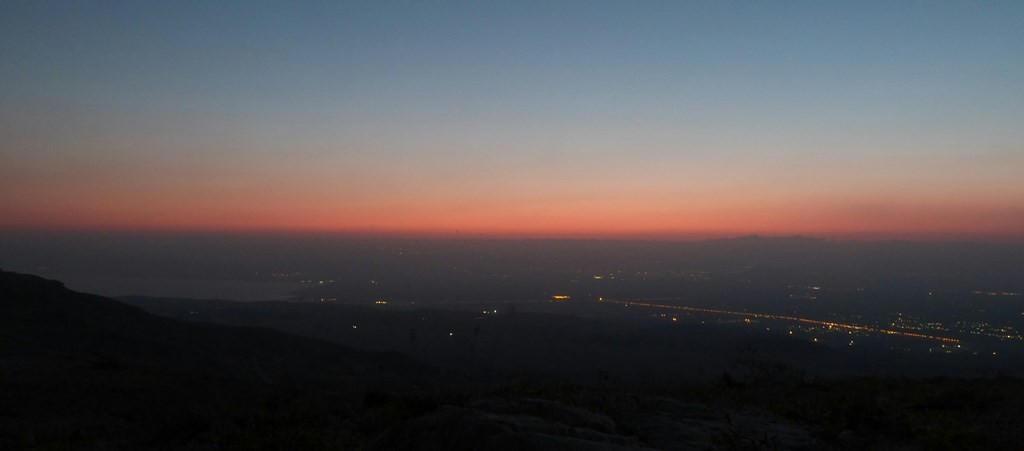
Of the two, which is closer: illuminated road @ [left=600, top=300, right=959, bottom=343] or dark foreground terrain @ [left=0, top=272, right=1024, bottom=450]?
dark foreground terrain @ [left=0, top=272, right=1024, bottom=450]

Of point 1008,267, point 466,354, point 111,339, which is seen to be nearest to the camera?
point 111,339

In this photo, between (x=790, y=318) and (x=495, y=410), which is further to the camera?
(x=790, y=318)

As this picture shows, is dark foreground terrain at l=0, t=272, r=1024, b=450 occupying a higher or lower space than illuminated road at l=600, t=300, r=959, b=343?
higher

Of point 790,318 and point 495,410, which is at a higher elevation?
point 495,410

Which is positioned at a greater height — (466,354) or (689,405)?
(689,405)

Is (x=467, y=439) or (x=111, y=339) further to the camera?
(x=111, y=339)

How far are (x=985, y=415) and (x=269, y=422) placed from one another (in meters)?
12.0

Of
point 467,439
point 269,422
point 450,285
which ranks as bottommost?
point 450,285

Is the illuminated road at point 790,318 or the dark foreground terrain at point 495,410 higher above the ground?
the dark foreground terrain at point 495,410

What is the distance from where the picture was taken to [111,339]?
123 ft

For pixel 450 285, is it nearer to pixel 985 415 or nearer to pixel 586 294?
pixel 586 294

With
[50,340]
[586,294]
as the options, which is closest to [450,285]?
[586,294]

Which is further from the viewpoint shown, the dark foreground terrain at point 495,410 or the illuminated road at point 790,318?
the illuminated road at point 790,318

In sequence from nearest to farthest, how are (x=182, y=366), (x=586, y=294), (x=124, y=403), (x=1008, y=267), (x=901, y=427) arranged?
(x=901, y=427) → (x=124, y=403) → (x=182, y=366) → (x=586, y=294) → (x=1008, y=267)
